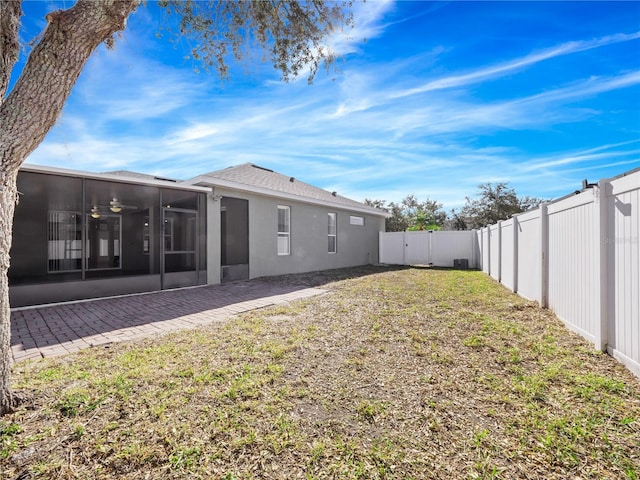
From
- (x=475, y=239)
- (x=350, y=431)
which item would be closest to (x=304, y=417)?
(x=350, y=431)

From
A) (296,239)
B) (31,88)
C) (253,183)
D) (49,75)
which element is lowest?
(296,239)

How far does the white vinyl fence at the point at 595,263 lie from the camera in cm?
297

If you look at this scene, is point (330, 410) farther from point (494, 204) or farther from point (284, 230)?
point (494, 204)

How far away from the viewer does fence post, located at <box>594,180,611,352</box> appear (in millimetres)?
3412

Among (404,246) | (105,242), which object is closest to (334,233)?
(404,246)

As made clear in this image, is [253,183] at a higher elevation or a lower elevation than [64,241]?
higher

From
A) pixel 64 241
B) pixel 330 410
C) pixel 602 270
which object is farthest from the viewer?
pixel 64 241

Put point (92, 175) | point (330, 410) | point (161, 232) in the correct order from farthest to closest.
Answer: point (161, 232), point (92, 175), point (330, 410)

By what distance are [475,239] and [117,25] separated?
628 inches

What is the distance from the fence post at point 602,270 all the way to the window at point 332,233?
36.6 ft

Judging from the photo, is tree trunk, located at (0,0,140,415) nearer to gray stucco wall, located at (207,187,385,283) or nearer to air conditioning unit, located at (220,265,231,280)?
gray stucco wall, located at (207,187,385,283)

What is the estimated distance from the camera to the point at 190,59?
15.9ft

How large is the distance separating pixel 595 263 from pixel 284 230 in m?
9.54

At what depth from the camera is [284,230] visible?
11.9m
